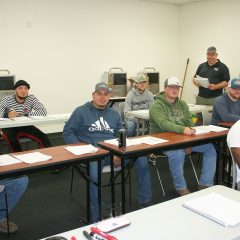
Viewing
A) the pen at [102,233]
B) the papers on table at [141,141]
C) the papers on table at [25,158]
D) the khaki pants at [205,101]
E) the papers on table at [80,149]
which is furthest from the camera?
the khaki pants at [205,101]

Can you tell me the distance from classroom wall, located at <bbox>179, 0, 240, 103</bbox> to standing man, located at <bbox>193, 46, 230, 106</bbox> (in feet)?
4.29

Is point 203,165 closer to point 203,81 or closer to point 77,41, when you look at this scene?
point 203,81

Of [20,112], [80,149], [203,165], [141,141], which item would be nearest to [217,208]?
[80,149]

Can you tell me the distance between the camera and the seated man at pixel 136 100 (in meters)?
5.25

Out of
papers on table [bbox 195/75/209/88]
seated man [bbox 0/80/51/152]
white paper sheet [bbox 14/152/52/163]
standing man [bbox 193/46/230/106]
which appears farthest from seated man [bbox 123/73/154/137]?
white paper sheet [bbox 14/152/52/163]

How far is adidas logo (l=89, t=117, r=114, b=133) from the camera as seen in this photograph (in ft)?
10.7

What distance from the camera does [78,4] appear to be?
22.2 feet

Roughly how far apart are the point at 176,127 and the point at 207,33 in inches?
194

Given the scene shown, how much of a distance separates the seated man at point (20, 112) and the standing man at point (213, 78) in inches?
117

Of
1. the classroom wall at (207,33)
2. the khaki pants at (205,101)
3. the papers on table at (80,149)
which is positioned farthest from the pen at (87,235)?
the classroom wall at (207,33)

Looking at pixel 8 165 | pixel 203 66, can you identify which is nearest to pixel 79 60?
pixel 203 66

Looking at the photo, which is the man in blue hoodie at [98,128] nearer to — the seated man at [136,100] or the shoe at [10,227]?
the shoe at [10,227]

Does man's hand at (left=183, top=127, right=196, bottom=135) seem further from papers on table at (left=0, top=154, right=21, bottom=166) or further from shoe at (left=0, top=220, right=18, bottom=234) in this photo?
shoe at (left=0, top=220, right=18, bottom=234)

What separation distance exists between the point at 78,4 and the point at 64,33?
2.24 feet
